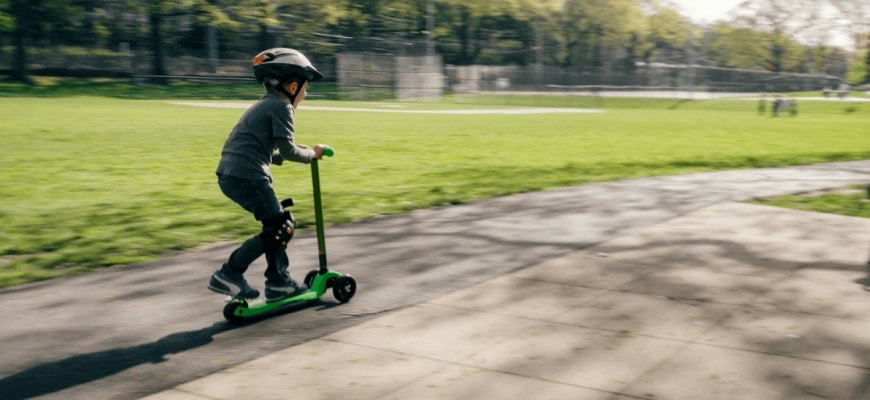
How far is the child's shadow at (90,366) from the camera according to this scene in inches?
171

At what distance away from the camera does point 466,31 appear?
75125 mm

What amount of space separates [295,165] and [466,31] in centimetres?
6147

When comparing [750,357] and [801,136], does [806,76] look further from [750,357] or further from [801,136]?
[750,357]

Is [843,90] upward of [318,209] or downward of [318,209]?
downward

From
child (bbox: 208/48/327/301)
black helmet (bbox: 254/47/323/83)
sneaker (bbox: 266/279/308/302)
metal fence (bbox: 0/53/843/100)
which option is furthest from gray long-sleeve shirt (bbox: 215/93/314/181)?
metal fence (bbox: 0/53/843/100)

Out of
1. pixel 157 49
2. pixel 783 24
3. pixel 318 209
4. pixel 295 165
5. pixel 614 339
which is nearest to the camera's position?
pixel 614 339

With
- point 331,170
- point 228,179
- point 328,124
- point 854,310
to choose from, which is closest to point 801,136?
point 328,124

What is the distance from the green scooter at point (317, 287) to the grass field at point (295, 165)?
215 cm

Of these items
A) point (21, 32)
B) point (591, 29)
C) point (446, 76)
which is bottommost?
point (446, 76)

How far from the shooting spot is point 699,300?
6.02 meters

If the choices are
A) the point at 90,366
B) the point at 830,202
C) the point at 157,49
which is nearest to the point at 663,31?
the point at 157,49

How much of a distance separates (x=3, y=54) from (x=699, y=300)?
54229mm

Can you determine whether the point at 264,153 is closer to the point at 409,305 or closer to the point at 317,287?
the point at 317,287

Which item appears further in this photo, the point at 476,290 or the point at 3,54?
the point at 3,54
